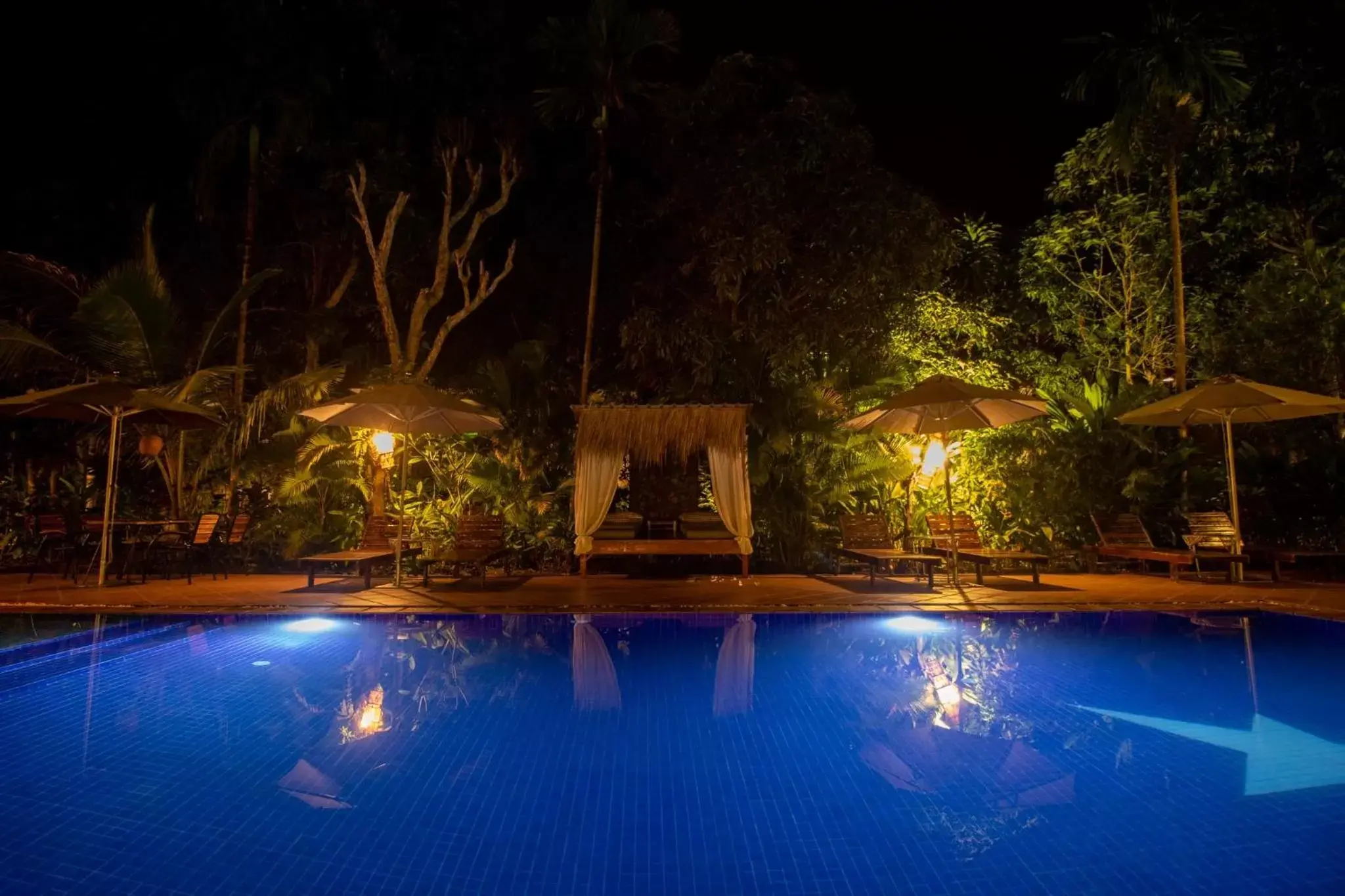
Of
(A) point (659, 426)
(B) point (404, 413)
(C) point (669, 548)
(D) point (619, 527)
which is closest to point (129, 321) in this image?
(B) point (404, 413)

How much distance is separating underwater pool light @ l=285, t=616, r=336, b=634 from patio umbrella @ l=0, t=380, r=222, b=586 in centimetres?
356

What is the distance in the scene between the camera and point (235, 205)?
643 inches

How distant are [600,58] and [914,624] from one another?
11766mm

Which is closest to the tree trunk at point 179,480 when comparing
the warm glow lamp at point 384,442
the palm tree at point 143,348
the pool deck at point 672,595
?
the palm tree at point 143,348

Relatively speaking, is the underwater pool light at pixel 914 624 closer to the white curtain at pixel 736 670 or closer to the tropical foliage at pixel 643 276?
the white curtain at pixel 736 670

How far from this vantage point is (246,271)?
14.5m

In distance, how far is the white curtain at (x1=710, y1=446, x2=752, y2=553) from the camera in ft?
38.4

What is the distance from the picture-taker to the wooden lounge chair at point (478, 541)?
35.0ft

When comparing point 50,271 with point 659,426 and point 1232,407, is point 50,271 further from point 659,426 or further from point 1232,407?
point 1232,407

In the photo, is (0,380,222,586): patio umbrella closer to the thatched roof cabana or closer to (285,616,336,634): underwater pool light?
(285,616,336,634): underwater pool light

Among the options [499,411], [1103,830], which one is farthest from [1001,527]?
[1103,830]

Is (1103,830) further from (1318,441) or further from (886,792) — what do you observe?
(1318,441)

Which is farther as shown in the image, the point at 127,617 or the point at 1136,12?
the point at 1136,12

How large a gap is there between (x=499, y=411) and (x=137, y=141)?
30.6ft
